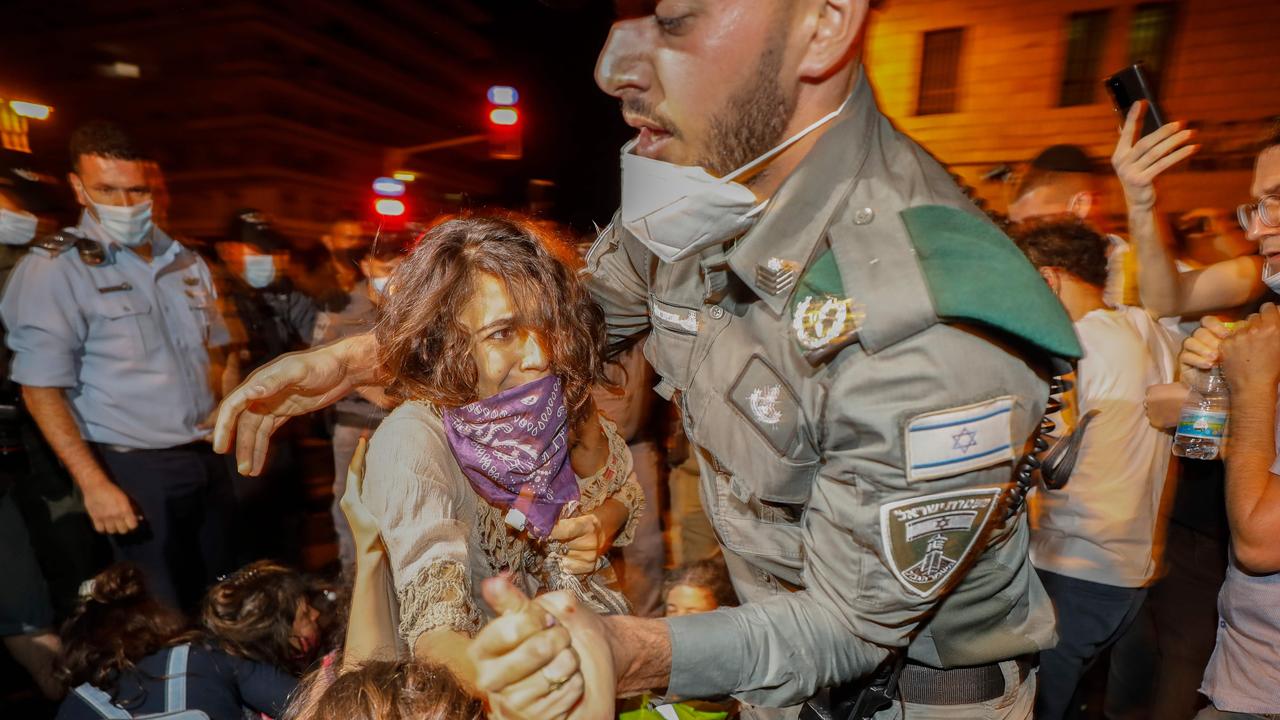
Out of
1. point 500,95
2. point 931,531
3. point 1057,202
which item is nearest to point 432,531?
point 931,531

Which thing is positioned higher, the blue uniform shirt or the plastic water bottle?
the blue uniform shirt

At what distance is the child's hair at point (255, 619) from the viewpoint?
108 inches

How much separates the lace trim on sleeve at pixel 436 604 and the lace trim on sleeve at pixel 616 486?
713 mm

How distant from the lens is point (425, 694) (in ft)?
4.86

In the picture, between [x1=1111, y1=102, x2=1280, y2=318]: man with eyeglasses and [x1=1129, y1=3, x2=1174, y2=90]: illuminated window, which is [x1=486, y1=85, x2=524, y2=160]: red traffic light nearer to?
[x1=1111, y1=102, x2=1280, y2=318]: man with eyeglasses

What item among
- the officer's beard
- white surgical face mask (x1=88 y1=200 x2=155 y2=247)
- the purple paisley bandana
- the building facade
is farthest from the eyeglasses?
the building facade

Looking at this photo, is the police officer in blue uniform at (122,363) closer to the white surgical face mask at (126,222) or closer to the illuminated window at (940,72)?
the white surgical face mask at (126,222)

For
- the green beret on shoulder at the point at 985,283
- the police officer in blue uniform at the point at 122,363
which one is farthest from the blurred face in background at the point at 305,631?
the green beret on shoulder at the point at 985,283

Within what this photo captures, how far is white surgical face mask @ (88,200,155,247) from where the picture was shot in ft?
11.8

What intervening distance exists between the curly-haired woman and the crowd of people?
0.01 m

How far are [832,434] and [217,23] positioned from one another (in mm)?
20986

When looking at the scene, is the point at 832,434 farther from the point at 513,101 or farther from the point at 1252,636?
the point at 513,101

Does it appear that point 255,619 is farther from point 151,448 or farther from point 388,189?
point 388,189

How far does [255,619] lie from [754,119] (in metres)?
2.77
